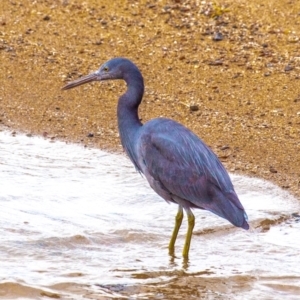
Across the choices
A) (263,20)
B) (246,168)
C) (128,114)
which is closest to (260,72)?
(263,20)

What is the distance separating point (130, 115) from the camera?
8.20 m

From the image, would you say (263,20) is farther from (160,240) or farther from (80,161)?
(160,240)

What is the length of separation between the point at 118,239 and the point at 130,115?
38.0 inches

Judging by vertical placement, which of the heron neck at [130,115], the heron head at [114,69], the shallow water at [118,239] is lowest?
the shallow water at [118,239]

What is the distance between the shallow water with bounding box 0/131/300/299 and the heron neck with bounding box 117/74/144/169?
0.64 meters

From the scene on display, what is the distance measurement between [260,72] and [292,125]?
4.28ft

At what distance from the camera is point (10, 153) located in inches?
388

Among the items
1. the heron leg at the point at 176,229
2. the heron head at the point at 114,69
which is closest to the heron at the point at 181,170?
the heron leg at the point at 176,229

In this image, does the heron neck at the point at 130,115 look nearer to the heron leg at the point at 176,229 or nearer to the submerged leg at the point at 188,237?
the heron leg at the point at 176,229

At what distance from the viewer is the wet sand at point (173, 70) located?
34.0 ft

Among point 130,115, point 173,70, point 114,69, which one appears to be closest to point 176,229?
point 130,115

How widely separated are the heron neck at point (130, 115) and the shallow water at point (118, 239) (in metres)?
0.64

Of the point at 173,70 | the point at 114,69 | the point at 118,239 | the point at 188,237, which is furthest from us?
the point at 173,70

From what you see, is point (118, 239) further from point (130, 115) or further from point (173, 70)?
point (173, 70)
